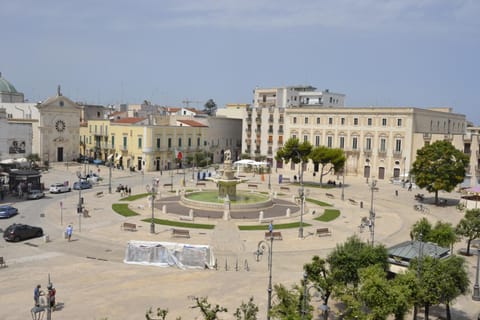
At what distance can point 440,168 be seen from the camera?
48.7m

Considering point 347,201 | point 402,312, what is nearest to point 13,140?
point 347,201

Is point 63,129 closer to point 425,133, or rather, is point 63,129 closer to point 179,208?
point 179,208

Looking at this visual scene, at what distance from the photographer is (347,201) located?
5109 centimetres

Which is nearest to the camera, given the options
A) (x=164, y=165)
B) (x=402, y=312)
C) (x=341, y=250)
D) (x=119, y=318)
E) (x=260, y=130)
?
(x=402, y=312)

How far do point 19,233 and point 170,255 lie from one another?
11.6 metres

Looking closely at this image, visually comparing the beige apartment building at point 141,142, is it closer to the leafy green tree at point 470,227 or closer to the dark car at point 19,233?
the dark car at point 19,233

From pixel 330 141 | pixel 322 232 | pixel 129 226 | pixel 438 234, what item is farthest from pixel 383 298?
pixel 330 141

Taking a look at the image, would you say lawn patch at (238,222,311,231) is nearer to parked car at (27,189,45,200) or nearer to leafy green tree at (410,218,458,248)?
leafy green tree at (410,218,458,248)

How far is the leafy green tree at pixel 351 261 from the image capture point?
63.9ft

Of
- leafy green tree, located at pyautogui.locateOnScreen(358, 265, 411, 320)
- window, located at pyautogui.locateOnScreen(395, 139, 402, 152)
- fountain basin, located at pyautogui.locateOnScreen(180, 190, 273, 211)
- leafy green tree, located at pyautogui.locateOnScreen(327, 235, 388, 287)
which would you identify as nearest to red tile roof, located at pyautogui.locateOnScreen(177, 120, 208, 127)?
fountain basin, located at pyautogui.locateOnScreen(180, 190, 273, 211)

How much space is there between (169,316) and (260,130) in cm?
6881

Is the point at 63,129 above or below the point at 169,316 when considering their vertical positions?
above

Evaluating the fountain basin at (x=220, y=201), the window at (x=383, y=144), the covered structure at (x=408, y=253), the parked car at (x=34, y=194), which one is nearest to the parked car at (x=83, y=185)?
the parked car at (x=34, y=194)

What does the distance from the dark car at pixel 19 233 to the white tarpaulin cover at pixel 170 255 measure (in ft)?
29.1
